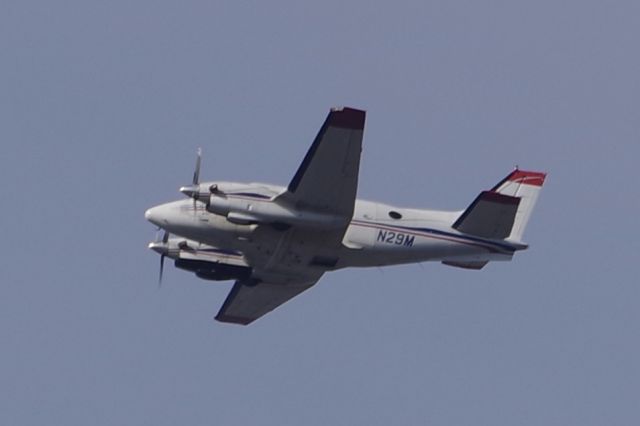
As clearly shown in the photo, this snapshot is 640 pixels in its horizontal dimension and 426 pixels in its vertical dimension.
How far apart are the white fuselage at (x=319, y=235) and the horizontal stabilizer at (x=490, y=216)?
1.28 feet

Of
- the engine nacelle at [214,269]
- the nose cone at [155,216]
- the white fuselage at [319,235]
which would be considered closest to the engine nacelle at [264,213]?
the white fuselage at [319,235]

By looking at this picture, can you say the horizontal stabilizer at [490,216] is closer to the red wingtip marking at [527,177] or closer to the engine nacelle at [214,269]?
the red wingtip marking at [527,177]

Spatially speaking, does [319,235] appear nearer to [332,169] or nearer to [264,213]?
[264,213]

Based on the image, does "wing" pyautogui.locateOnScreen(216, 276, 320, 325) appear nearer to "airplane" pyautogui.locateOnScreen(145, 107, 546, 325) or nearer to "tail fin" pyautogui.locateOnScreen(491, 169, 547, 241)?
"airplane" pyautogui.locateOnScreen(145, 107, 546, 325)

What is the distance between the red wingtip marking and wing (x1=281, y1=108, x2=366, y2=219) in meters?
10.2

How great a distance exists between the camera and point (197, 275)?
68375mm

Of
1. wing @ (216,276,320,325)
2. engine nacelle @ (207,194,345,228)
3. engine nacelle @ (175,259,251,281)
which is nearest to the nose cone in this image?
engine nacelle @ (207,194,345,228)

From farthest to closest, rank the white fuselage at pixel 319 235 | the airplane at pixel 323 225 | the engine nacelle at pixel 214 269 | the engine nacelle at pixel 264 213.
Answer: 1. the engine nacelle at pixel 214 269
2. the white fuselage at pixel 319 235
3. the engine nacelle at pixel 264 213
4. the airplane at pixel 323 225

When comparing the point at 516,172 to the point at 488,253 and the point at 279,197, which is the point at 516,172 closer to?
the point at 488,253

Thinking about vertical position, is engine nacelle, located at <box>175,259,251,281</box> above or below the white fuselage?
below

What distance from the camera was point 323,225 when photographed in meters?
62.7

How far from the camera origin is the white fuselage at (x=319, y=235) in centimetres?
6255

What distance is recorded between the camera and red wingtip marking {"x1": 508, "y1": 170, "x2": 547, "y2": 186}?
69.8 meters

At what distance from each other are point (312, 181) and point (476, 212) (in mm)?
7570
